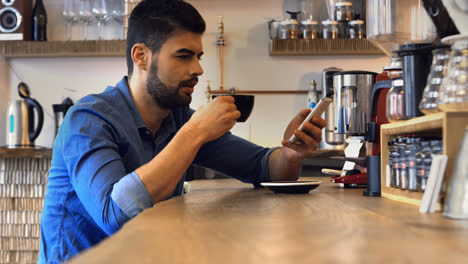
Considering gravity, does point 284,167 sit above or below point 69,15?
below

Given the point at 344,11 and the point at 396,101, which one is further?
the point at 344,11

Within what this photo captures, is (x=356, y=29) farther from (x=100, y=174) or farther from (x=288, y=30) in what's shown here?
(x=100, y=174)

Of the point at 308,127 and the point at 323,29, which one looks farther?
the point at 323,29

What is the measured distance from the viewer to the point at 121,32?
4.21 metres

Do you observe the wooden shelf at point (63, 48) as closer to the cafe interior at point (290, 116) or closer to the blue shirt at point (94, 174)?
the cafe interior at point (290, 116)

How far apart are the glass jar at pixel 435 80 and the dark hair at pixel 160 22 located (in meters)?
0.96

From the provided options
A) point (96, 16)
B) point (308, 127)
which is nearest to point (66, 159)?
point (308, 127)

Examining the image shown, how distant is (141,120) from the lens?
1674 mm

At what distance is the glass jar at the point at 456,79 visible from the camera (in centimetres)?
92

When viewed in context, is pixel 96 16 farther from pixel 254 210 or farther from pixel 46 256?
pixel 254 210

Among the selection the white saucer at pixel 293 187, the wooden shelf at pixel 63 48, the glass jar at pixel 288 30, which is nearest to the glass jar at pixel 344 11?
the glass jar at pixel 288 30

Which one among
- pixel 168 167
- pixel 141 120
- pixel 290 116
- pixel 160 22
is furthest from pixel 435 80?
pixel 290 116

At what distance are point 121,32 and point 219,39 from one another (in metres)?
0.71

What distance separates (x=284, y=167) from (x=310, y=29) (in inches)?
95.3
